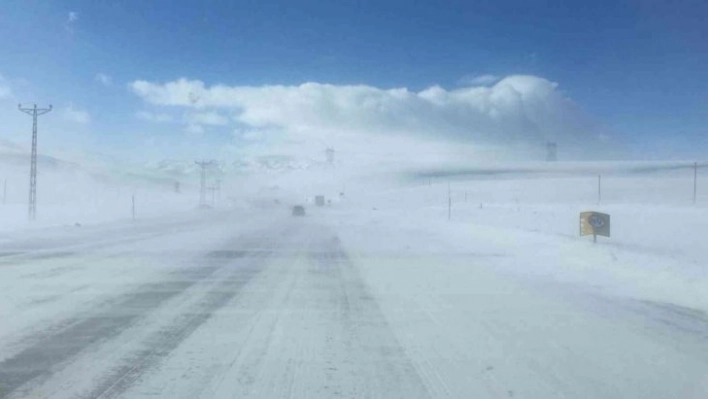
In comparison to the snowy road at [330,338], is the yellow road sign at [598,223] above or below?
above

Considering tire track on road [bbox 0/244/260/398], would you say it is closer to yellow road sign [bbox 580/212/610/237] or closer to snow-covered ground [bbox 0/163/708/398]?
snow-covered ground [bbox 0/163/708/398]

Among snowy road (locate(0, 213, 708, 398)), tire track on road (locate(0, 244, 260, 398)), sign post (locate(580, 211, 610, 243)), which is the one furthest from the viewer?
sign post (locate(580, 211, 610, 243))

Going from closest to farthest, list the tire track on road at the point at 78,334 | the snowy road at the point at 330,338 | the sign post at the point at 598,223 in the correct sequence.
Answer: the snowy road at the point at 330,338 < the tire track on road at the point at 78,334 < the sign post at the point at 598,223

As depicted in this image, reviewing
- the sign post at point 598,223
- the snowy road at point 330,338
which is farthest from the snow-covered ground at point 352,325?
the sign post at point 598,223

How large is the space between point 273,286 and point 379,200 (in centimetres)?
10839

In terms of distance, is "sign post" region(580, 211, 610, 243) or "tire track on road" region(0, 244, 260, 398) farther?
"sign post" region(580, 211, 610, 243)

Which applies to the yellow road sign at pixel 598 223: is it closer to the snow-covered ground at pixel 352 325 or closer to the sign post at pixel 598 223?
the sign post at pixel 598 223

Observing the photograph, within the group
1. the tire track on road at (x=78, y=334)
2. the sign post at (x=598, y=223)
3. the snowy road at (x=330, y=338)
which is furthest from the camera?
the sign post at (x=598, y=223)

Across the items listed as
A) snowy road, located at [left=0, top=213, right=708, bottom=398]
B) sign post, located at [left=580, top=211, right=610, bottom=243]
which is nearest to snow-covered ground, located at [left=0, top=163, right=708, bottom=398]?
snowy road, located at [left=0, top=213, right=708, bottom=398]

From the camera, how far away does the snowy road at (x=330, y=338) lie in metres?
6.46

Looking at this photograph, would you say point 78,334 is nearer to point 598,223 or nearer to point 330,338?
point 330,338

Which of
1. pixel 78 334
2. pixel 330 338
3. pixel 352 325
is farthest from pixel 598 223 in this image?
pixel 78 334

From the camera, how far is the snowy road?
6.46 metres

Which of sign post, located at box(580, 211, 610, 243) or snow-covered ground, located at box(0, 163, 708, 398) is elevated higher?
sign post, located at box(580, 211, 610, 243)
